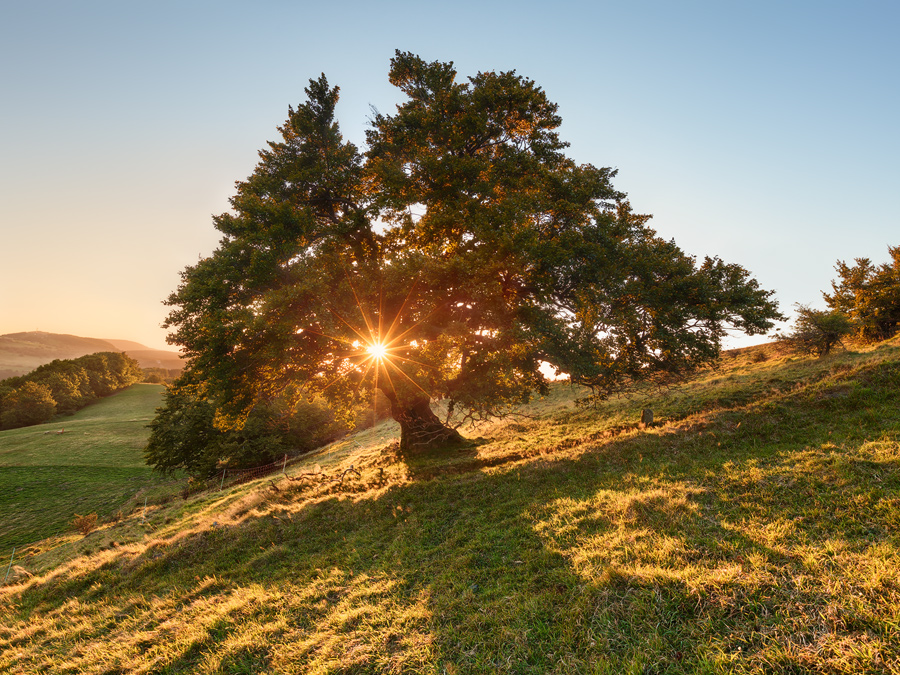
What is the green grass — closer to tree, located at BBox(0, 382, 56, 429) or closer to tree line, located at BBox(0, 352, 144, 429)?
tree, located at BBox(0, 382, 56, 429)

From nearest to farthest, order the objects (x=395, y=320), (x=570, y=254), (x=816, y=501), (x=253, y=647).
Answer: (x=253, y=647) < (x=816, y=501) < (x=570, y=254) < (x=395, y=320)

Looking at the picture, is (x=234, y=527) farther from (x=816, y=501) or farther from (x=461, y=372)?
(x=816, y=501)

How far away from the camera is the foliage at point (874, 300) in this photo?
2625 cm

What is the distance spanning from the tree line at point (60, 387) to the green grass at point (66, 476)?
18.8 metres

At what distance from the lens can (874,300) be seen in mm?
26969

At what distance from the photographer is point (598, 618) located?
15.4 ft

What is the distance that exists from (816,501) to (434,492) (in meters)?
9.48

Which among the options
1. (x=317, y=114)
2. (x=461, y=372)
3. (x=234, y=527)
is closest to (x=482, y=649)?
(x=234, y=527)

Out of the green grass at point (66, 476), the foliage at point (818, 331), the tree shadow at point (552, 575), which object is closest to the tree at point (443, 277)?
the tree shadow at point (552, 575)

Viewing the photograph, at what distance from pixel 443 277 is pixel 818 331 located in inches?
1085

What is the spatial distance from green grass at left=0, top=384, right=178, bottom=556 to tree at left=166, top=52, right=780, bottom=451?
22.8 m

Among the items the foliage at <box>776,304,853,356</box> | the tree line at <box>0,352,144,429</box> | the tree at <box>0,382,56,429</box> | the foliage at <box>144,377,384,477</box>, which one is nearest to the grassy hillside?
the foliage at <box>776,304,853,356</box>

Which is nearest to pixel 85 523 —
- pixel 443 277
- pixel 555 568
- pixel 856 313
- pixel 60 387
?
pixel 443 277

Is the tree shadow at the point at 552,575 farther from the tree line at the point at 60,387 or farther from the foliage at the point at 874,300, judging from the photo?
the tree line at the point at 60,387
